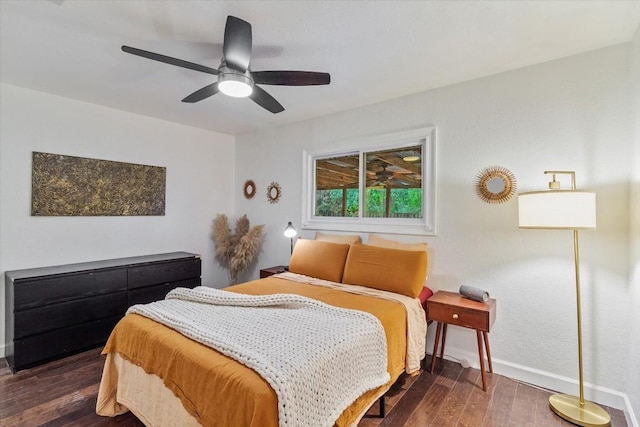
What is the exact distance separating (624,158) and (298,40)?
2365mm

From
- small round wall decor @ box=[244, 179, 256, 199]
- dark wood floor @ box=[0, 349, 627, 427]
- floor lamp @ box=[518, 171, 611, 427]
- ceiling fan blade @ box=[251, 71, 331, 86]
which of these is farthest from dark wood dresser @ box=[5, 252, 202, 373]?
floor lamp @ box=[518, 171, 611, 427]

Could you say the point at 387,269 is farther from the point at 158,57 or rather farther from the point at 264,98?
the point at 158,57

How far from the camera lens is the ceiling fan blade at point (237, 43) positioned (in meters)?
1.62

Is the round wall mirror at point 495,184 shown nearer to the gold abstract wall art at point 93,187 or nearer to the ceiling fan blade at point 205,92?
the ceiling fan blade at point 205,92

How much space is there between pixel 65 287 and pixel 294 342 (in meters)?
2.52

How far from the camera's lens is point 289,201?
405 centimetres

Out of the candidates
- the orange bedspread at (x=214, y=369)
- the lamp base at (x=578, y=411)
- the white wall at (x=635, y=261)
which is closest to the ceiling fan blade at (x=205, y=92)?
the orange bedspread at (x=214, y=369)

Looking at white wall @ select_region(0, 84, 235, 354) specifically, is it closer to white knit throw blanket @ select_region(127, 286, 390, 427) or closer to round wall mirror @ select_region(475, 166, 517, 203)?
white knit throw blanket @ select_region(127, 286, 390, 427)

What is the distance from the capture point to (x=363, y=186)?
3475 millimetres

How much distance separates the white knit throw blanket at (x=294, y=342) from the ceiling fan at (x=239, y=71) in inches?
56.5

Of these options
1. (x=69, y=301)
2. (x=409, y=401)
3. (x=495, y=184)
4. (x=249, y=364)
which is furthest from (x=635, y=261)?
(x=69, y=301)

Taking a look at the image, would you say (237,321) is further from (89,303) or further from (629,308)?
(629,308)

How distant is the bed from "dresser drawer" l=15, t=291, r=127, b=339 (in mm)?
1240

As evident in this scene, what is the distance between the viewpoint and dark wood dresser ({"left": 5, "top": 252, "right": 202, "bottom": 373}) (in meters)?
2.55
